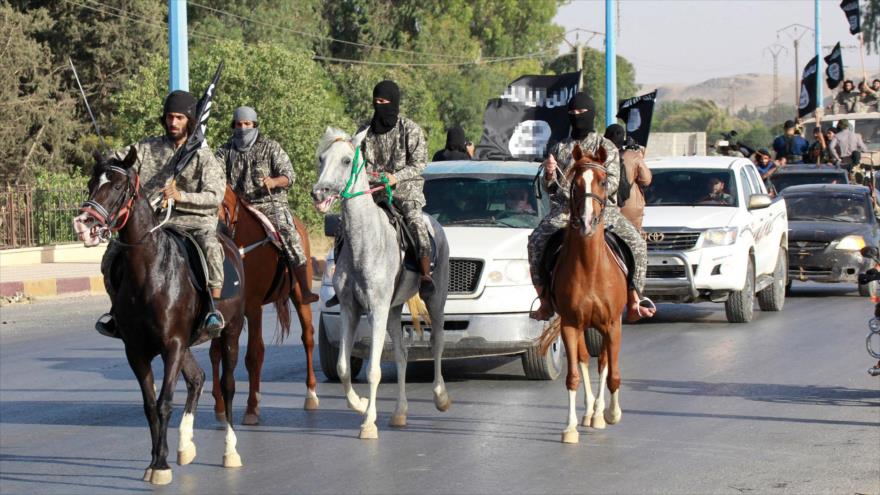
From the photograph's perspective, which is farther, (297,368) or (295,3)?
(295,3)

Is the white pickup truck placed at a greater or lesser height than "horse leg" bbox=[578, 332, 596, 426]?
greater

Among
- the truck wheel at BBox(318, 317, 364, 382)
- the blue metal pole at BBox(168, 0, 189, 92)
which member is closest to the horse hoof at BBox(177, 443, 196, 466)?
the truck wheel at BBox(318, 317, 364, 382)

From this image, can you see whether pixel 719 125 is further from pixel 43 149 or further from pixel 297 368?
pixel 297 368

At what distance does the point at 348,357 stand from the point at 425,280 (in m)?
1.16

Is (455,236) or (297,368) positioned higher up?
(455,236)

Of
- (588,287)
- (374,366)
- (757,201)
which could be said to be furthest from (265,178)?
(757,201)

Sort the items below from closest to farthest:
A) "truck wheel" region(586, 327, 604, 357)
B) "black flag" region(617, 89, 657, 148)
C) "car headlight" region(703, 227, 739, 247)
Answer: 1. "truck wheel" region(586, 327, 604, 357)
2. "car headlight" region(703, 227, 739, 247)
3. "black flag" region(617, 89, 657, 148)

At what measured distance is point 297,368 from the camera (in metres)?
14.7

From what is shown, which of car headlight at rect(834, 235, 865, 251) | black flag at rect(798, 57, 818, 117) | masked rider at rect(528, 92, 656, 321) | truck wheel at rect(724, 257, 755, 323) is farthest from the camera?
black flag at rect(798, 57, 818, 117)

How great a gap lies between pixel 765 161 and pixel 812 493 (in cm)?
1955

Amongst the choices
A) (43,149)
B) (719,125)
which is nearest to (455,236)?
(43,149)

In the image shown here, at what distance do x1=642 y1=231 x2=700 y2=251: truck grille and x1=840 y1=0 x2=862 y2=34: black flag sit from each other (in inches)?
1324

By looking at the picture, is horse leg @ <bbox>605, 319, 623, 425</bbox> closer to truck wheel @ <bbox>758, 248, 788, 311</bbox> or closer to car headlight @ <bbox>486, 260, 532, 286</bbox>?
car headlight @ <bbox>486, 260, 532, 286</bbox>

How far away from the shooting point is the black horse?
333 inches
